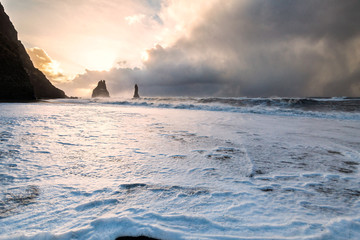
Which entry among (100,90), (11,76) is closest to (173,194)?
(11,76)

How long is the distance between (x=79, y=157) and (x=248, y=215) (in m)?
2.34

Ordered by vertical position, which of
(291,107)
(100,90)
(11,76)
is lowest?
(291,107)

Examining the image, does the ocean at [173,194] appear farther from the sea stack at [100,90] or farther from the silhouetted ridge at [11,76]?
the sea stack at [100,90]

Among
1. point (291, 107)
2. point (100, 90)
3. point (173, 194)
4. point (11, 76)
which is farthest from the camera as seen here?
point (100, 90)

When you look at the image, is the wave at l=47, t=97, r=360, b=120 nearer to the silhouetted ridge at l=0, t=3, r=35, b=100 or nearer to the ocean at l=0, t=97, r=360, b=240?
the ocean at l=0, t=97, r=360, b=240

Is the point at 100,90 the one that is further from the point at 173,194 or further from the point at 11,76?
the point at 173,194

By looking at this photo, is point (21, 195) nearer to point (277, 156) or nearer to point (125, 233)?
point (125, 233)

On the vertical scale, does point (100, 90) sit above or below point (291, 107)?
above

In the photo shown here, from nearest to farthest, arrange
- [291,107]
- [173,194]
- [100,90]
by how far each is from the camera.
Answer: [173,194]
[291,107]
[100,90]

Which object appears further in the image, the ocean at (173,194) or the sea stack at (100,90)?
the sea stack at (100,90)

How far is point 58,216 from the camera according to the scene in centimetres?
117

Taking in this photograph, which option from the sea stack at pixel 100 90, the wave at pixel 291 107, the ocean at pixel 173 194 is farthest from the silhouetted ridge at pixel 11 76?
the sea stack at pixel 100 90

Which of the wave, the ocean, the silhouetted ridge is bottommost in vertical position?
the ocean

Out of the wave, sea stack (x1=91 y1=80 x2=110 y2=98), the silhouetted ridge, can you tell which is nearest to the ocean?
the wave
